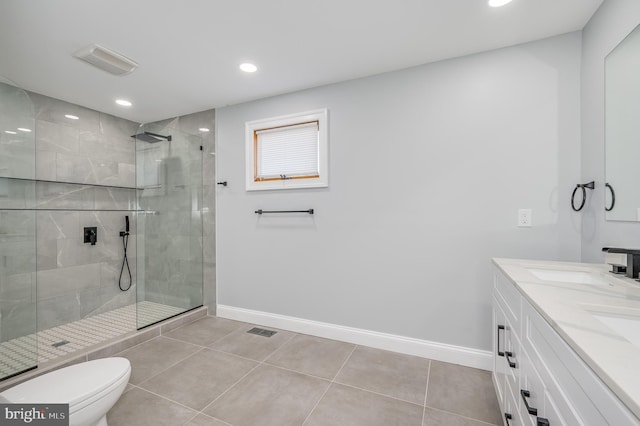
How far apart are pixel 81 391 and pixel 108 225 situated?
257cm

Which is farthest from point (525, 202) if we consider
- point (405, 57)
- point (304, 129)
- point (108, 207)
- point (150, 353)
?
point (108, 207)

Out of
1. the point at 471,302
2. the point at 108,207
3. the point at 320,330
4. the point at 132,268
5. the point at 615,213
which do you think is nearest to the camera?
the point at 615,213

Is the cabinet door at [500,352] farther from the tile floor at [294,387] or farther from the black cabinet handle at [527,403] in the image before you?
the black cabinet handle at [527,403]

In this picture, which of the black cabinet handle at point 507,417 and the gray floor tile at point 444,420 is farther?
the gray floor tile at point 444,420

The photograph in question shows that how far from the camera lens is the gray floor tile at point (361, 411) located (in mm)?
1537

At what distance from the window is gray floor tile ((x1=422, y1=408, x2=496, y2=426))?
1.87 meters

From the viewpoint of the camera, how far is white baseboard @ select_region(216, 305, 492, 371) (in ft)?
6.77

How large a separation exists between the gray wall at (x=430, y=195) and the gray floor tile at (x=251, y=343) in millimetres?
298

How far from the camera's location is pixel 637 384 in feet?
1.57

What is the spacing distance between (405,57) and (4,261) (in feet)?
10.7

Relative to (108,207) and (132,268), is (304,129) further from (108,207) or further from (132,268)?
(132,268)

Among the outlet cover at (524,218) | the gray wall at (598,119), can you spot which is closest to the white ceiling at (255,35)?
the gray wall at (598,119)

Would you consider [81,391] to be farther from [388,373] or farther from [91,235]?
[91,235]

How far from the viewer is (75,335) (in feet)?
8.29
